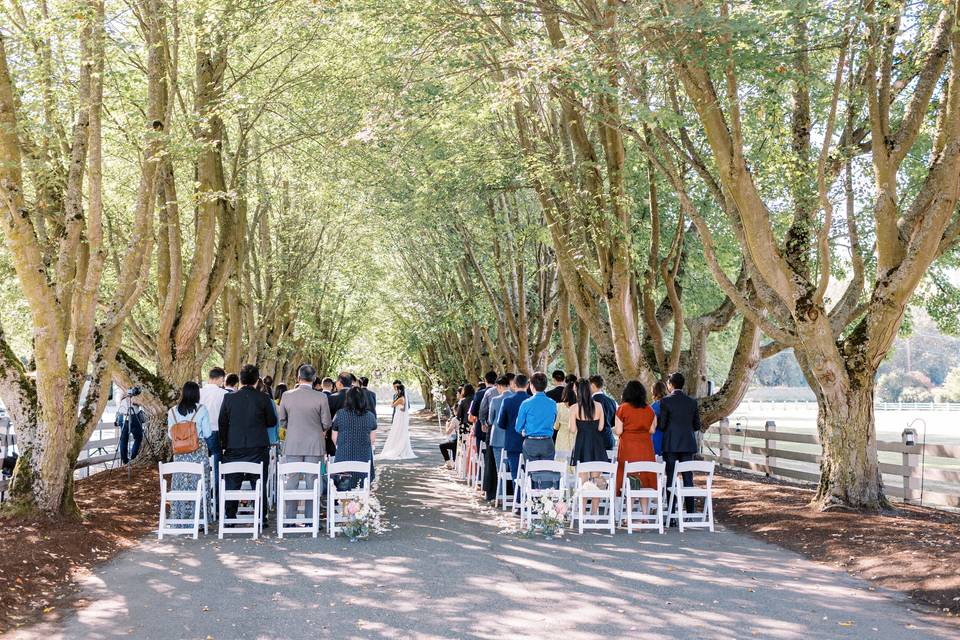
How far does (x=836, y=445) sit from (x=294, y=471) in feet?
23.2

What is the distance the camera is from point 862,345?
12.7m

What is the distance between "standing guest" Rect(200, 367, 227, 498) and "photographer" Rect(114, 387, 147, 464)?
23.1ft

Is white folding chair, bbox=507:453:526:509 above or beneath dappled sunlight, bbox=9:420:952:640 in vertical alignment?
above

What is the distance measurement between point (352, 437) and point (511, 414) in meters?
2.36

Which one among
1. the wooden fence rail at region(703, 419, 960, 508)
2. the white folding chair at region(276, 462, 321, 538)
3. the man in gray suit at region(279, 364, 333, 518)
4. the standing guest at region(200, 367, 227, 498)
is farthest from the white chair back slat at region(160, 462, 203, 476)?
the wooden fence rail at region(703, 419, 960, 508)

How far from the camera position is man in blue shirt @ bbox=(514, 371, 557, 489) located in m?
12.8

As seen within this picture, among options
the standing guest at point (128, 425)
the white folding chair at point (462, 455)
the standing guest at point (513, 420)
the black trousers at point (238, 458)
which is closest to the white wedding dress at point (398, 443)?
the white folding chair at point (462, 455)

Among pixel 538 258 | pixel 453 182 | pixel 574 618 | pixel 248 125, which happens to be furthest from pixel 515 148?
pixel 574 618

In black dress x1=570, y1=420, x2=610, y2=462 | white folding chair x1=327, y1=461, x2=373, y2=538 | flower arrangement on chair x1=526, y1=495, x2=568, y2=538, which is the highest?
black dress x1=570, y1=420, x2=610, y2=462

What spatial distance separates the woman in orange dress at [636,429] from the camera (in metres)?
12.4

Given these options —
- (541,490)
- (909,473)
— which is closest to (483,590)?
(541,490)

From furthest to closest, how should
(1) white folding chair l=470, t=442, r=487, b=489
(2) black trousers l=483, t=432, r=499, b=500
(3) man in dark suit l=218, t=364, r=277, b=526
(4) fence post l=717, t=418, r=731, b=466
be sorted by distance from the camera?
(4) fence post l=717, t=418, r=731, b=466, (1) white folding chair l=470, t=442, r=487, b=489, (2) black trousers l=483, t=432, r=499, b=500, (3) man in dark suit l=218, t=364, r=277, b=526

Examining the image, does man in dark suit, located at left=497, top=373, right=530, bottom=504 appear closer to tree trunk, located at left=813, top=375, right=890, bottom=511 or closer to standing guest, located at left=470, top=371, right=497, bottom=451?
standing guest, located at left=470, top=371, right=497, bottom=451

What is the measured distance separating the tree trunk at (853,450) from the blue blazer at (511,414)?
13.4 ft
